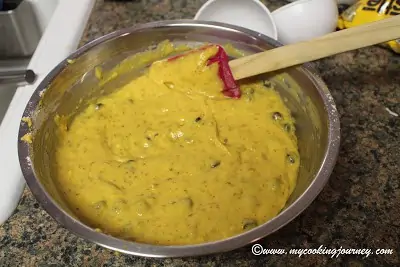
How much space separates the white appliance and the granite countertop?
0.03 m

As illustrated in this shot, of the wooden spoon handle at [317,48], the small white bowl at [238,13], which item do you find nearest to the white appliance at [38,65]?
the small white bowl at [238,13]

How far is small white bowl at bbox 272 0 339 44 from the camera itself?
1043 mm

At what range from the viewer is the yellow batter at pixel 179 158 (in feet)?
2.55

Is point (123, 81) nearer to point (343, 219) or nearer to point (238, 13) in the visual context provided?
point (238, 13)

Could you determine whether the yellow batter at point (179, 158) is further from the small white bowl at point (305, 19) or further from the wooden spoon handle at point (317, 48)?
the small white bowl at point (305, 19)

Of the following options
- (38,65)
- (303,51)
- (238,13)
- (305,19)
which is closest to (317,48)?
(303,51)

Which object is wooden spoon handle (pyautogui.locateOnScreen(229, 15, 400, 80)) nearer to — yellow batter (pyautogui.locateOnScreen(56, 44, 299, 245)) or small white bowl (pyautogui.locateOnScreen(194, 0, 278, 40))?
yellow batter (pyautogui.locateOnScreen(56, 44, 299, 245))

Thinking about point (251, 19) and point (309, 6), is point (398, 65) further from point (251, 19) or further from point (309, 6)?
point (251, 19)

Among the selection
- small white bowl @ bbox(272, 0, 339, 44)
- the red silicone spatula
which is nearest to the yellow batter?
the red silicone spatula

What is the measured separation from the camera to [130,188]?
0.83 meters

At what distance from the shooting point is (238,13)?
44.4 inches

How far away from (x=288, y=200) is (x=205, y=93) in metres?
0.28

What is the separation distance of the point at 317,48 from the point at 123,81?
419 mm

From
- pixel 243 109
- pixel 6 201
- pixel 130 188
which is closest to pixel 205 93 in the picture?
pixel 243 109
